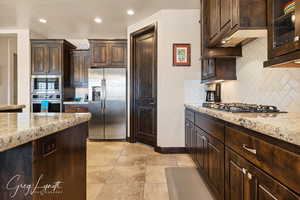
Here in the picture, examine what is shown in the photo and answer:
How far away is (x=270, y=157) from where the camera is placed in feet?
2.88

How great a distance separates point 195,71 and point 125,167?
2.19 meters

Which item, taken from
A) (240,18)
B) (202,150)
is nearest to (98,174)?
(202,150)

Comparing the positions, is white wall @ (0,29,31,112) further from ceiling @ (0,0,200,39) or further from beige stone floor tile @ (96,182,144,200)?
beige stone floor tile @ (96,182,144,200)

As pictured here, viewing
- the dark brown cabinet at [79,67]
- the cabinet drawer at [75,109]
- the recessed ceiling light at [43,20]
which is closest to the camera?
the recessed ceiling light at [43,20]

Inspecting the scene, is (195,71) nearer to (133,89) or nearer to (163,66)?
(163,66)

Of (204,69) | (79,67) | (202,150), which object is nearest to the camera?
(202,150)

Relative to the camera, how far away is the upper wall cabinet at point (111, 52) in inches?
185

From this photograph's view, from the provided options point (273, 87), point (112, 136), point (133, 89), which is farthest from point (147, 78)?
point (273, 87)

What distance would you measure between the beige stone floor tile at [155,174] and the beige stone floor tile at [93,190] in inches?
23.5

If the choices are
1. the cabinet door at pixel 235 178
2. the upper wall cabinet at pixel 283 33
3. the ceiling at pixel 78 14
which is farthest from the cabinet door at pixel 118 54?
the cabinet door at pixel 235 178

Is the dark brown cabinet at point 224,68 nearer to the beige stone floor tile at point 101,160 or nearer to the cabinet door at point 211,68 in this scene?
the cabinet door at point 211,68

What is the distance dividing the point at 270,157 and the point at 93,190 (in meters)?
1.91

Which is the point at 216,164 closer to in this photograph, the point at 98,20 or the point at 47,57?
the point at 98,20

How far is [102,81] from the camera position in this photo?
4.50m
